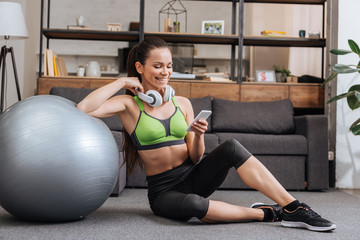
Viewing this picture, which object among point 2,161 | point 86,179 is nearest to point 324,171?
point 86,179

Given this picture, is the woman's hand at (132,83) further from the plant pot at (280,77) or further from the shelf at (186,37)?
the plant pot at (280,77)

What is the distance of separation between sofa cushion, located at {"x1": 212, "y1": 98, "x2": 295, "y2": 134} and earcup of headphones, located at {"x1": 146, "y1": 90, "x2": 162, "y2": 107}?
203cm

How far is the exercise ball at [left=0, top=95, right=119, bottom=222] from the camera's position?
1.82 m

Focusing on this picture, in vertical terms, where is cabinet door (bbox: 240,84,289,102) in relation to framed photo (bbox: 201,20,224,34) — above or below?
below

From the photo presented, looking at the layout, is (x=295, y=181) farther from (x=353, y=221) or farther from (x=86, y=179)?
(x=86, y=179)

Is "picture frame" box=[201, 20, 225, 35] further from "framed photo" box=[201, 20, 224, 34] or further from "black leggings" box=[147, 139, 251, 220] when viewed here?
"black leggings" box=[147, 139, 251, 220]

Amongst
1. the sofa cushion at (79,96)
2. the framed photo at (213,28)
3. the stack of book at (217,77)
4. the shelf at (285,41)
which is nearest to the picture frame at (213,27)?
the framed photo at (213,28)

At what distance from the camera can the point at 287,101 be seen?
4.27 m

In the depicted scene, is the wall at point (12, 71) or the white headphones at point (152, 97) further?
the wall at point (12, 71)

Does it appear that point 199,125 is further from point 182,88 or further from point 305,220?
point 182,88

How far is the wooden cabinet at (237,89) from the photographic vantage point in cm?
450

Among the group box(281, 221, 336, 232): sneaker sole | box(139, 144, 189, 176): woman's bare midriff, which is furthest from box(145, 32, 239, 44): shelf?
box(281, 221, 336, 232): sneaker sole

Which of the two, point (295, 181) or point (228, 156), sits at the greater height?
point (228, 156)

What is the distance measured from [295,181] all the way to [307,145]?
31 cm
